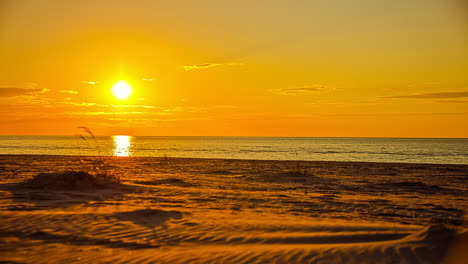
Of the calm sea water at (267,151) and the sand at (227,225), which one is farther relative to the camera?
the calm sea water at (267,151)

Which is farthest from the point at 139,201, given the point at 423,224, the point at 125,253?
the point at 423,224

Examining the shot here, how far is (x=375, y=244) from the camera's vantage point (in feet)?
23.6

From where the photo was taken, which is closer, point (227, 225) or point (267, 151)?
point (227, 225)

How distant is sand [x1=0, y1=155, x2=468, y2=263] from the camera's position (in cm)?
658

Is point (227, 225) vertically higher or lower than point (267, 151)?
lower

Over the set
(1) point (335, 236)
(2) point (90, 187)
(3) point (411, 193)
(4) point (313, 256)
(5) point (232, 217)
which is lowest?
(4) point (313, 256)

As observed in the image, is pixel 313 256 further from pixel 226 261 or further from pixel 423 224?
pixel 423 224

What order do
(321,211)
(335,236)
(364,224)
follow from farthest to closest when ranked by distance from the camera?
(321,211), (364,224), (335,236)

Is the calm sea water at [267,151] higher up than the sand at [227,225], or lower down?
higher up

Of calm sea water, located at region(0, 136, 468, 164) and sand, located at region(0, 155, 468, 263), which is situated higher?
calm sea water, located at region(0, 136, 468, 164)

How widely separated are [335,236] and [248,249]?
80.2 inches

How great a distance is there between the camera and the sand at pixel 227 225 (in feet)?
21.6

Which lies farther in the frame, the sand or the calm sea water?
the calm sea water

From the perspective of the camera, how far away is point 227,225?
8.59 m
